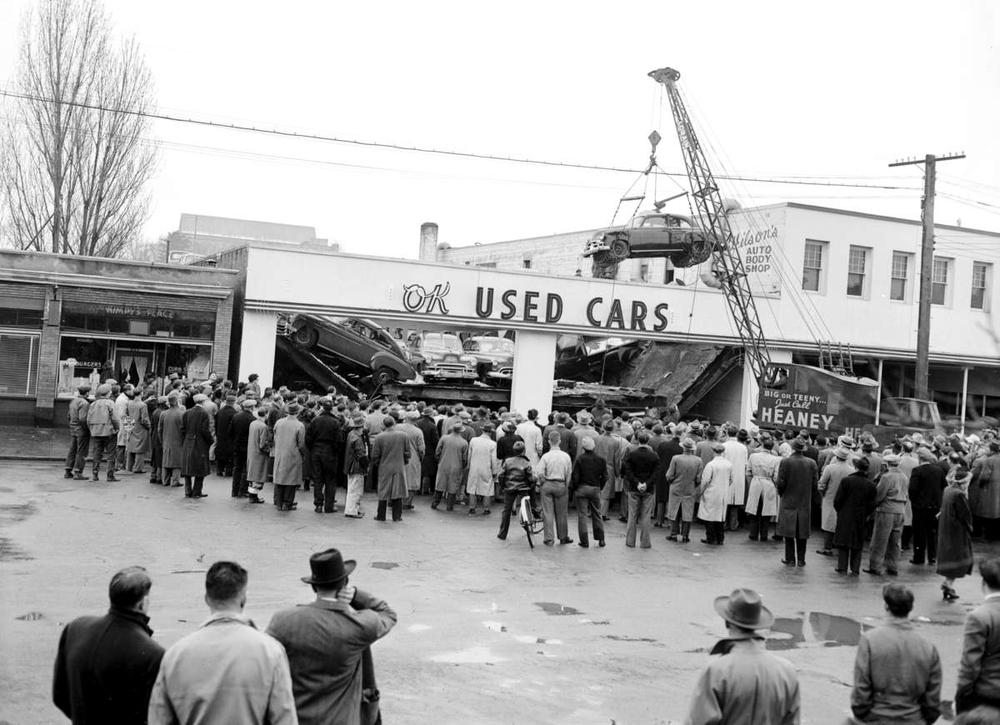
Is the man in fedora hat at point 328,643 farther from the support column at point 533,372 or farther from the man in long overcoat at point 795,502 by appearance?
the support column at point 533,372

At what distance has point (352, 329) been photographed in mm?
28828

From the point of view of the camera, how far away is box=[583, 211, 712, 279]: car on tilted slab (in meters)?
32.2

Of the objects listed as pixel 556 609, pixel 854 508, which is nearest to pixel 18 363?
pixel 556 609

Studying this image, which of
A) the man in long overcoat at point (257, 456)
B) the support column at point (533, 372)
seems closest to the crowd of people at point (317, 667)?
the man in long overcoat at point (257, 456)

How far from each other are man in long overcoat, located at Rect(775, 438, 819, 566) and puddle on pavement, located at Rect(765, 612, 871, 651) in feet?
9.26

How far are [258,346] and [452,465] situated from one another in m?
11.1

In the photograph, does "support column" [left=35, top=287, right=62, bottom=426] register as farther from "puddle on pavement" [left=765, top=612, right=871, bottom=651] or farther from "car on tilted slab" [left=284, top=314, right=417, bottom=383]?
"puddle on pavement" [left=765, top=612, right=871, bottom=651]

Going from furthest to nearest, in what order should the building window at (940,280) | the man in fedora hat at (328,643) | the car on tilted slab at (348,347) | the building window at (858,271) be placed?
the building window at (940,280)
the building window at (858,271)
the car on tilted slab at (348,347)
the man in fedora hat at (328,643)

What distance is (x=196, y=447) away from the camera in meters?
16.1

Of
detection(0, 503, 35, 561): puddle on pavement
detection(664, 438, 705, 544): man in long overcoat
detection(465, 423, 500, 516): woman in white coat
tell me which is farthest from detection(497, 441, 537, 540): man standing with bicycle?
detection(0, 503, 35, 561): puddle on pavement

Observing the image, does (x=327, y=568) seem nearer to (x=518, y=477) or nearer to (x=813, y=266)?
(x=518, y=477)

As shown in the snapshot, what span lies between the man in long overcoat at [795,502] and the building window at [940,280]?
2441 centimetres

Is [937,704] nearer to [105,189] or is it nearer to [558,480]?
[558,480]

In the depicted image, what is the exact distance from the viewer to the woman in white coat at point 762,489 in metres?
16.0
